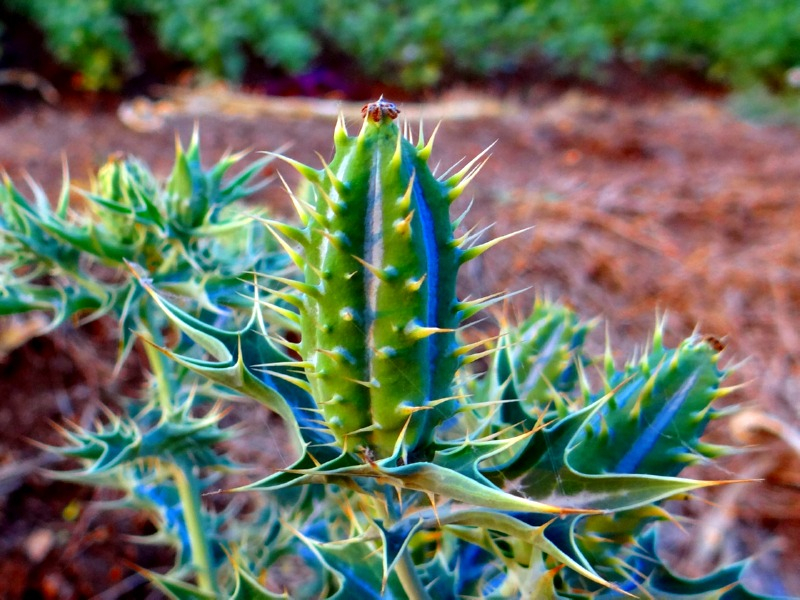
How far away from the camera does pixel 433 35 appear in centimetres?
870

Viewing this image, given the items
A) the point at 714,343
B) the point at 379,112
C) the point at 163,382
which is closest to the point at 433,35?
the point at 163,382

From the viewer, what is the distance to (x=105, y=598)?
1879 mm

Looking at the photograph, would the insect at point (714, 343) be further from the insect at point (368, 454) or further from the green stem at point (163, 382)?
the green stem at point (163, 382)

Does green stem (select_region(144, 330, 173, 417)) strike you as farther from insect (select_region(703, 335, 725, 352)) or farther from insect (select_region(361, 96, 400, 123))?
insect (select_region(703, 335, 725, 352))

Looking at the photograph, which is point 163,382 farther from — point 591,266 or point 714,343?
point 591,266

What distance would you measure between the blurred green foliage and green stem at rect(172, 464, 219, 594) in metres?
7.24

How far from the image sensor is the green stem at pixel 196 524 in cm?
116

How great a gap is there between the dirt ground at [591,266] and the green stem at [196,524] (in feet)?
2.13

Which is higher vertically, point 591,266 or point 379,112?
point 379,112

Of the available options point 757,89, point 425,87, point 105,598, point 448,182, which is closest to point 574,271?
point 105,598

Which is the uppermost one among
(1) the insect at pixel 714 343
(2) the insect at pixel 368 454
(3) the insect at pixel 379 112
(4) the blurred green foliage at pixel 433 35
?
(4) the blurred green foliage at pixel 433 35

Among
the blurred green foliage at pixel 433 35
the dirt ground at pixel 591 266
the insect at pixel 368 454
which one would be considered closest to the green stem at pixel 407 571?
the insect at pixel 368 454

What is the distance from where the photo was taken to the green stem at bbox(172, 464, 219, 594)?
1.16 metres

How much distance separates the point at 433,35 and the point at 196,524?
8.47 m
